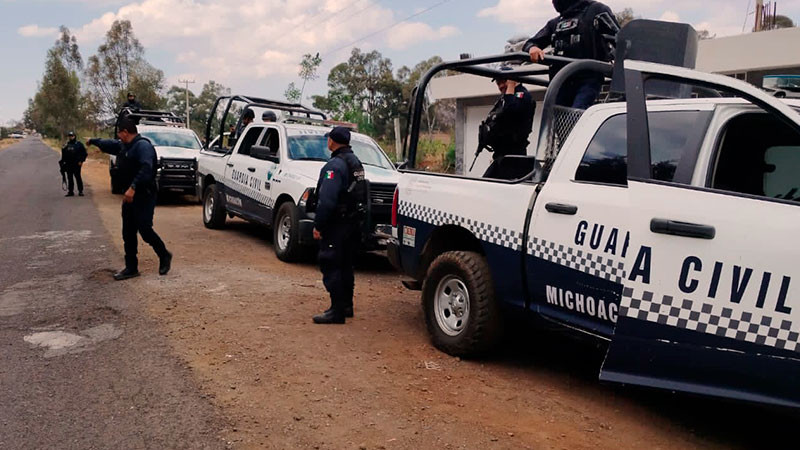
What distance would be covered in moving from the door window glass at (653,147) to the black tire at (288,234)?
16.5 feet

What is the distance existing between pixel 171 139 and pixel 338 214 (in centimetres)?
1221

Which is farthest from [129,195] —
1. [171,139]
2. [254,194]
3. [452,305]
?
[171,139]

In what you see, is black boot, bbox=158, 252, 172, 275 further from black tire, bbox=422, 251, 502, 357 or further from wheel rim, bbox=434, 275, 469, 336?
wheel rim, bbox=434, 275, 469, 336

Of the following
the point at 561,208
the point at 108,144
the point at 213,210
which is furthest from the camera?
the point at 213,210

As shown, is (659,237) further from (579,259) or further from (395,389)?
(395,389)

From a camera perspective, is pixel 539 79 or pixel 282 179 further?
pixel 282 179

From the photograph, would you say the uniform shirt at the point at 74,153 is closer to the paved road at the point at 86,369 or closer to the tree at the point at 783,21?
the paved road at the point at 86,369

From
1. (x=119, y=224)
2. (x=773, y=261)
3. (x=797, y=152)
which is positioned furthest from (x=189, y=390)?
(x=119, y=224)

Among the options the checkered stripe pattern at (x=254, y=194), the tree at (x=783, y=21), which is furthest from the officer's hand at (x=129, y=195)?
the tree at (x=783, y=21)

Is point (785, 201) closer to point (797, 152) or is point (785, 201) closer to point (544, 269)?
point (797, 152)

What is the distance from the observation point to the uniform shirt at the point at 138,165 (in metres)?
7.44

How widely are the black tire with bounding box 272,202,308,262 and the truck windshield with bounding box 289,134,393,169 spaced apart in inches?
35.5

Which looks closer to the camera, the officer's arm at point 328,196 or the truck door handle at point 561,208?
the truck door handle at point 561,208

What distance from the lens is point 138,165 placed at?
24.6ft
